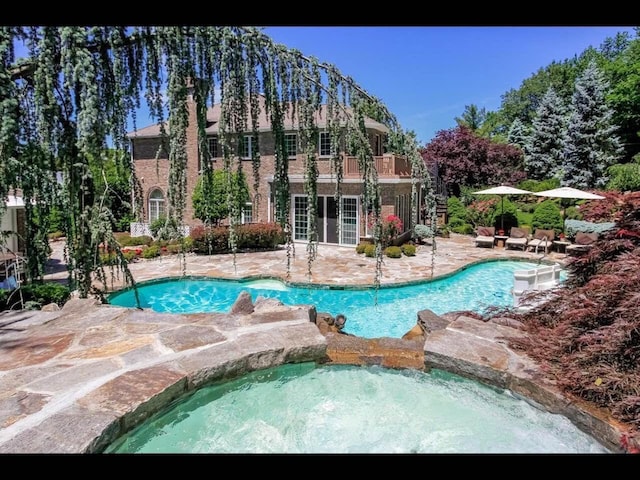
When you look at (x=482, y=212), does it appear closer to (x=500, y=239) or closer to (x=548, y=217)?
(x=548, y=217)

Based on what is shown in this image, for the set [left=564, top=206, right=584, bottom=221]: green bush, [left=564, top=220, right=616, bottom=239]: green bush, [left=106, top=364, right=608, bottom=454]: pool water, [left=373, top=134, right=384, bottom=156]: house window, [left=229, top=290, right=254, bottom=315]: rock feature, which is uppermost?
[left=373, top=134, right=384, bottom=156]: house window

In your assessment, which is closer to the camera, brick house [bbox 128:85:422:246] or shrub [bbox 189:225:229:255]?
shrub [bbox 189:225:229:255]

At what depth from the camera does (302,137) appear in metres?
3.85

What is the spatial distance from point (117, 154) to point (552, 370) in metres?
5.11

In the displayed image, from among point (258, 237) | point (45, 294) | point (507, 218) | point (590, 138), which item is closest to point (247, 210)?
point (258, 237)

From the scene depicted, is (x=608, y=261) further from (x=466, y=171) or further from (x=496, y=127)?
(x=496, y=127)

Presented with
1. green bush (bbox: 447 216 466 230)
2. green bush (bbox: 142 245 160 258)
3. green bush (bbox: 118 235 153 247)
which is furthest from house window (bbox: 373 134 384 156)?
green bush (bbox: 118 235 153 247)

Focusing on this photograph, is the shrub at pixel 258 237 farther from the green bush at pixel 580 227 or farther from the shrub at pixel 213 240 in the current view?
the green bush at pixel 580 227

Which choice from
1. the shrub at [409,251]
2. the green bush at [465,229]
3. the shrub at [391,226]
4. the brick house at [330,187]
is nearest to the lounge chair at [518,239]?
the green bush at [465,229]

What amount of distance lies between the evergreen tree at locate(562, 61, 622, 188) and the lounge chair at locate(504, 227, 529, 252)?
44.8ft

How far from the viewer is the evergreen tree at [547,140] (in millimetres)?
33344

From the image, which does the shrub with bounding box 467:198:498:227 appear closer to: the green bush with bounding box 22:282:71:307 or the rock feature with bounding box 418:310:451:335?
the rock feature with bounding box 418:310:451:335

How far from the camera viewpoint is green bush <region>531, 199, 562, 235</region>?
19750 mm
